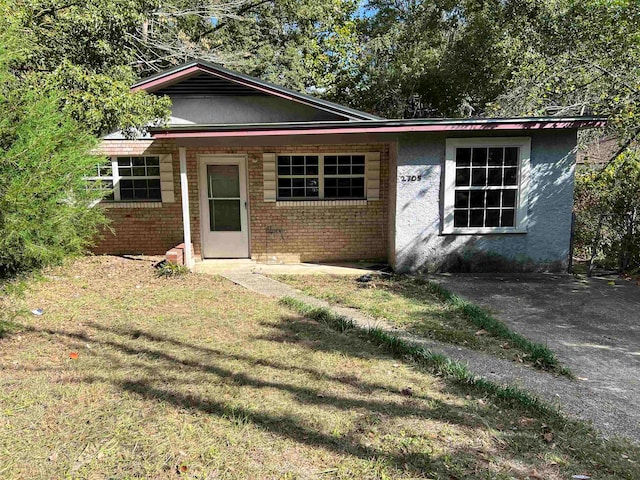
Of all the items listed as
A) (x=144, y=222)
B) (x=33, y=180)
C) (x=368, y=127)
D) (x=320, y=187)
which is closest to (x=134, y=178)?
(x=144, y=222)

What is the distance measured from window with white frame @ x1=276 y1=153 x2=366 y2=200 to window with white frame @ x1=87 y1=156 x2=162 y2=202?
2.80m

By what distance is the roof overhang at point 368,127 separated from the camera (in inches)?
303

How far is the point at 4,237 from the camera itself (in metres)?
3.93

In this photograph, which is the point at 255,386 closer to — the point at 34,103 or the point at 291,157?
the point at 34,103

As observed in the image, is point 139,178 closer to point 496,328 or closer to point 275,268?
point 275,268

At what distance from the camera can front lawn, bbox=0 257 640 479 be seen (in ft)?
9.02

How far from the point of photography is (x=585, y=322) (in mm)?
5676

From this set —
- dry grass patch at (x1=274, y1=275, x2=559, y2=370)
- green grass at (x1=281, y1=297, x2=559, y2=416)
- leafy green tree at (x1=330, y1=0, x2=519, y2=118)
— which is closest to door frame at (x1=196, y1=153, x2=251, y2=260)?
dry grass patch at (x1=274, y1=275, x2=559, y2=370)

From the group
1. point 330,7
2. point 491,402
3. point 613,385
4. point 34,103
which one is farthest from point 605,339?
point 330,7

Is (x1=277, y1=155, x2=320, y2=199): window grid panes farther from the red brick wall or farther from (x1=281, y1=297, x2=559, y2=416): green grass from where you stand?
(x1=281, y1=297, x2=559, y2=416): green grass

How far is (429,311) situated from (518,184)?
362 cm

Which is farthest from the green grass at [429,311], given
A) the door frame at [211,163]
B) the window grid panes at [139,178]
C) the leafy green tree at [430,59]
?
the leafy green tree at [430,59]

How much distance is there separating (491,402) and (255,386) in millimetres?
1985

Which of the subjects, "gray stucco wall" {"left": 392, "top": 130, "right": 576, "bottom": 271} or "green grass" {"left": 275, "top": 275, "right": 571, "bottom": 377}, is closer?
"green grass" {"left": 275, "top": 275, "right": 571, "bottom": 377}
